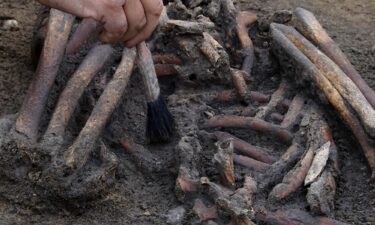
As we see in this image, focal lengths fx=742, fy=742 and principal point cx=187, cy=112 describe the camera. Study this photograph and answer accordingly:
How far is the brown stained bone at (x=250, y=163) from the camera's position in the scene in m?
3.44

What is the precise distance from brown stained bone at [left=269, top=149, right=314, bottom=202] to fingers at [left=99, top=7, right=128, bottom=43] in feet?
3.23

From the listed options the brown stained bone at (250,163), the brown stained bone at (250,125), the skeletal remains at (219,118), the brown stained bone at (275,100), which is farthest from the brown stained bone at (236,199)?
the brown stained bone at (275,100)

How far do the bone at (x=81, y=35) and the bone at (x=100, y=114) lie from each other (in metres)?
0.26

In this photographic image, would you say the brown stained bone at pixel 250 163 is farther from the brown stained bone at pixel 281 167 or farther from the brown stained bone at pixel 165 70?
the brown stained bone at pixel 165 70

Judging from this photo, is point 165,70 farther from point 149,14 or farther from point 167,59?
point 149,14

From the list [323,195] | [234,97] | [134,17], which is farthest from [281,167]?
[134,17]

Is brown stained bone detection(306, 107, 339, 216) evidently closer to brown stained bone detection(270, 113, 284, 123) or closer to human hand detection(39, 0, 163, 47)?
brown stained bone detection(270, 113, 284, 123)

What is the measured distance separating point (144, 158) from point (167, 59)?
0.72m

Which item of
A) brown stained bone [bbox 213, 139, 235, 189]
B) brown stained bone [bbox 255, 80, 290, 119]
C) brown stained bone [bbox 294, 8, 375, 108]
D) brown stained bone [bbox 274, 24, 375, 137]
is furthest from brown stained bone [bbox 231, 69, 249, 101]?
brown stained bone [bbox 213, 139, 235, 189]

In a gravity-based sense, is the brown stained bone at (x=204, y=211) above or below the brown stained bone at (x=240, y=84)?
below

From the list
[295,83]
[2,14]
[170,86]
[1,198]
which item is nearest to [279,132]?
[295,83]

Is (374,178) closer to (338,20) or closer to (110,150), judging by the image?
(110,150)

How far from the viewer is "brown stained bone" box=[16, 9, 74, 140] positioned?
341 centimetres

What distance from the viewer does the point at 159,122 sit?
3.61 m
